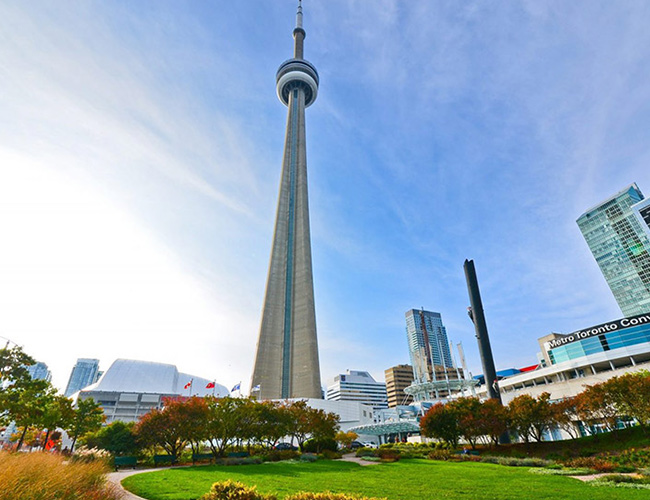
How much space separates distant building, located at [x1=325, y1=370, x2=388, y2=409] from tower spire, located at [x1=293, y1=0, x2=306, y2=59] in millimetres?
141243

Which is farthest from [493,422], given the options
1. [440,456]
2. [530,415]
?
[440,456]

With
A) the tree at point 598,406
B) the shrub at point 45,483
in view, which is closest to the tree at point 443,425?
the tree at point 598,406

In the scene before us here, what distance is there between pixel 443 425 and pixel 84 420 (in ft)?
121

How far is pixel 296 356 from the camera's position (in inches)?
2820

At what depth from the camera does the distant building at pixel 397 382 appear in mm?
158875

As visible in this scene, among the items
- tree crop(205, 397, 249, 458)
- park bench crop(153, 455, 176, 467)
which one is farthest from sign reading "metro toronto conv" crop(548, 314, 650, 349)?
park bench crop(153, 455, 176, 467)

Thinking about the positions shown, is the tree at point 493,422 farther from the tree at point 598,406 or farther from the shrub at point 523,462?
the shrub at point 523,462

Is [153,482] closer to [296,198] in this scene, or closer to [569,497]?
[569,497]

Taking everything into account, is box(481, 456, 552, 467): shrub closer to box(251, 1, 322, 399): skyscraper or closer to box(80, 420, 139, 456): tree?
box(80, 420, 139, 456): tree

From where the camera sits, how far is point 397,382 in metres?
162

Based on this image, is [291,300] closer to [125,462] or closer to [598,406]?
[125,462]

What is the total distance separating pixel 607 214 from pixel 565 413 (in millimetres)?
→ 142954

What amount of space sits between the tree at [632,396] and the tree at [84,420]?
159 ft

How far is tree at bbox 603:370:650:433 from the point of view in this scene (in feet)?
94.1
